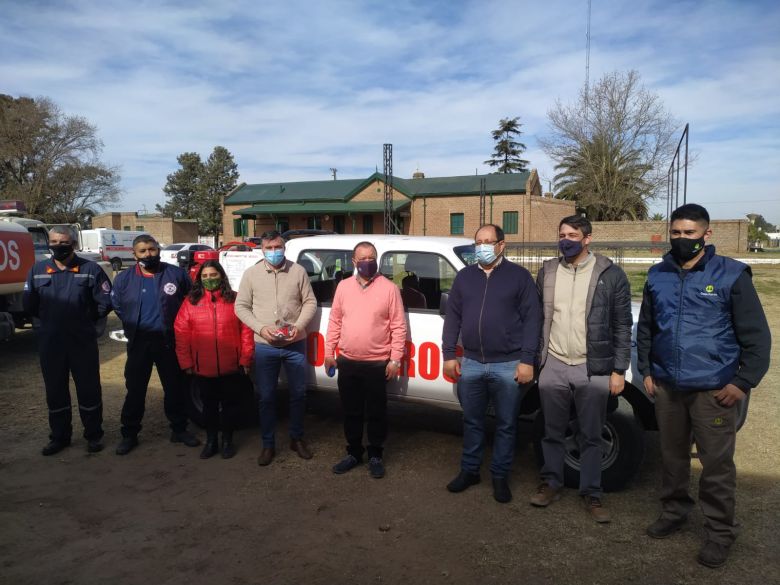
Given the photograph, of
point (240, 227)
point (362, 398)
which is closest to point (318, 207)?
point (240, 227)

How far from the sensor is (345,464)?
4.50 metres

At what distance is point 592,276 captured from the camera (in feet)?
11.9

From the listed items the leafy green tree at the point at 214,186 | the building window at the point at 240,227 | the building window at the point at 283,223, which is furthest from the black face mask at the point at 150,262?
the leafy green tree at the point at 214,186

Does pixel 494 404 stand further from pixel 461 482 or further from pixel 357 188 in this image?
pixel 357 188

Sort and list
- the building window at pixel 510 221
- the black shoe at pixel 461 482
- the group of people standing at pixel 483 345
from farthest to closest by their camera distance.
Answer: the building window at pixel 510 221 → the black shoe at pixel 461 482 → the group of people standing at pixel 483 345

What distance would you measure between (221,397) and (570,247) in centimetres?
305

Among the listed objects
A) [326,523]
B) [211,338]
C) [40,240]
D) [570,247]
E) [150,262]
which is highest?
[40,240]

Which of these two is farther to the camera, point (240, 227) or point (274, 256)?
point (240, 227)

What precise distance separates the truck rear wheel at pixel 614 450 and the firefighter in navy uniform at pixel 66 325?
3767mm

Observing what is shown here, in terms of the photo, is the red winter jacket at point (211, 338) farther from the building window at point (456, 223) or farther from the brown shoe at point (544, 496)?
the building window at point (456, 223)

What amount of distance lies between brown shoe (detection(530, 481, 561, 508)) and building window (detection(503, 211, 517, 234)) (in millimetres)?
35482

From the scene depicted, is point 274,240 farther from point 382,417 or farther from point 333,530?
point 333,530

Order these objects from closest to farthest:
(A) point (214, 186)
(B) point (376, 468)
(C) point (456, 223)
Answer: (B) point (376, 468) < (C) point (456, 223) < (A) point (214, 186)

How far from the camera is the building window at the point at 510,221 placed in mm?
38531
